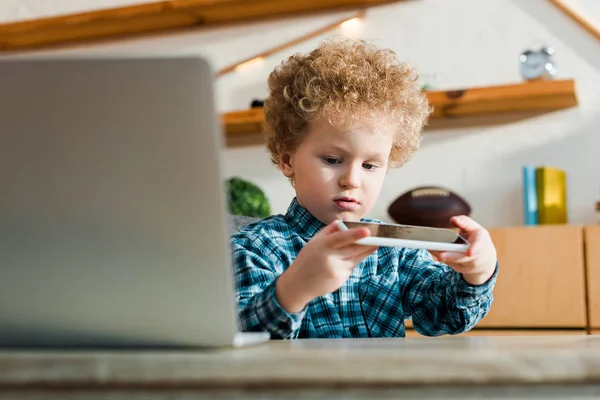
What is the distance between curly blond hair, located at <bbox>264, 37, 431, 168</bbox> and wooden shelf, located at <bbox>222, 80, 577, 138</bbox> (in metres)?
A: 1.30

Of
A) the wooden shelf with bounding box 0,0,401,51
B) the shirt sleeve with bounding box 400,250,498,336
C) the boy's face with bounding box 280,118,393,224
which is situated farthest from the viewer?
the wooden shelf with bounding box 0,0,401,51

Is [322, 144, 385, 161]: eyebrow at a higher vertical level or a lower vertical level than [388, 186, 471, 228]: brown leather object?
lower

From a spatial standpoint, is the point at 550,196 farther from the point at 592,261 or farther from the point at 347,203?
the point at 347,203

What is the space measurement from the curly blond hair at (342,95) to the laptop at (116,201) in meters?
0.78

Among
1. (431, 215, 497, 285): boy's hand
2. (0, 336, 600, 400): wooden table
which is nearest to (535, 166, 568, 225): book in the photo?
(431, 215, 497, 285): boy's hand

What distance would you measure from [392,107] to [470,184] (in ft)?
5.53

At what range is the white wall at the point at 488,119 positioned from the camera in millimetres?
2836

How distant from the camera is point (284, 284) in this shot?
2.73 feet

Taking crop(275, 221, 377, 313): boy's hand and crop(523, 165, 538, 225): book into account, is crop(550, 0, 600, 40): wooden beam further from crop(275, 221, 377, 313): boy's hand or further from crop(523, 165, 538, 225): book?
crop(275, 221, 377, 313): boy's hand

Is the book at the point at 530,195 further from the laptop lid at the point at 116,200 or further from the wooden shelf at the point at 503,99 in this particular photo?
the laptop lid at the point at 116,200

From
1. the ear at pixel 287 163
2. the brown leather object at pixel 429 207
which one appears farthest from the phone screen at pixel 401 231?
the brown leather object at pixel 429 207

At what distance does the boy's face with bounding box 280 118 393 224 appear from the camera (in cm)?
120

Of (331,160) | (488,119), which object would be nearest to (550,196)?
(488,119)

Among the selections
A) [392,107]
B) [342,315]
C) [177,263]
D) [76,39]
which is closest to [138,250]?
[177,263]
